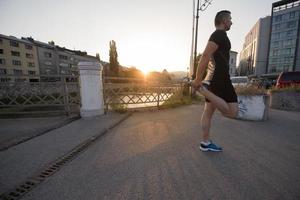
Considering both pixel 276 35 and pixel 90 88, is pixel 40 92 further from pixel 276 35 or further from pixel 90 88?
pixel 276 35

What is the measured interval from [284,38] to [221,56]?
56.1 meters

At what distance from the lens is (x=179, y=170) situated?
2.11 m

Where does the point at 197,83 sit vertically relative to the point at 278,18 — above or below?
below

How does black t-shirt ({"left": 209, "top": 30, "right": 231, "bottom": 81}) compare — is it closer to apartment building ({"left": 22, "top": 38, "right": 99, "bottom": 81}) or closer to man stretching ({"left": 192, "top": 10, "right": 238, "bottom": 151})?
man stretching ({"left": 192, "top": 10, "right": 238, "bottom": 151})

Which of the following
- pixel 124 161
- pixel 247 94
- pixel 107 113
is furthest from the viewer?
pixel 107 113

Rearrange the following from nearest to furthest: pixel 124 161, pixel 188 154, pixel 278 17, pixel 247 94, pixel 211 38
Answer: pixel 211 38
pixel 124 161
pixel 188 154
pixel 247 94
pixel 278 17

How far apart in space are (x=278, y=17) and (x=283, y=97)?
52.2 meters

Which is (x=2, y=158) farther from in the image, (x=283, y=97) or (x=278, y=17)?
(x=278, y=17)

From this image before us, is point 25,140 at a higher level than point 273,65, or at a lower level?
lower

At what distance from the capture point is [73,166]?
223 centimetres

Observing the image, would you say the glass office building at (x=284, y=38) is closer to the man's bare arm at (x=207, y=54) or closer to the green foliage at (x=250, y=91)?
the green foliage at (x=250, y=91)

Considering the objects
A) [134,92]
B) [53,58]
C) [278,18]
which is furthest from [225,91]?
[53,58]

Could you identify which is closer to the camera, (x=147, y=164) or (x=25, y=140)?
(x=147, y=164)

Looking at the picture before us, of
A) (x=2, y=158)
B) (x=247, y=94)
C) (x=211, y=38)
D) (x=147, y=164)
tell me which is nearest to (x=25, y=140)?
(x=2, y=158)
